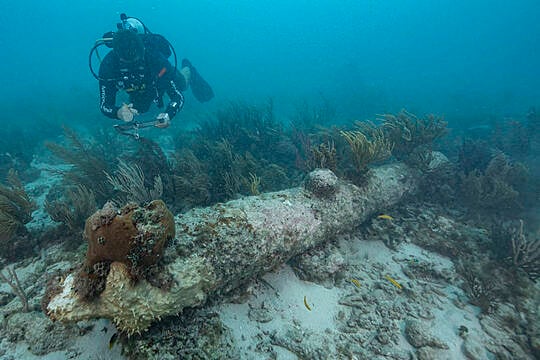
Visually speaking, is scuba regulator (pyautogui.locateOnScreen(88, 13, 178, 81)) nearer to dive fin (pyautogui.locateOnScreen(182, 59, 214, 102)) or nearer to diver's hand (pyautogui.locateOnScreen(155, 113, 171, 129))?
diver's hand (pyautogui.locateOnScreen(155, 113, 171, 129))

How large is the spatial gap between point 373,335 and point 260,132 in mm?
7391

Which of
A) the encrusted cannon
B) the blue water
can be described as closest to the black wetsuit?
the encrusted cannon

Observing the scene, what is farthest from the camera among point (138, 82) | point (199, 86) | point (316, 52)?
point (316, 52)

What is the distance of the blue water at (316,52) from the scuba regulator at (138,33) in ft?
37.1

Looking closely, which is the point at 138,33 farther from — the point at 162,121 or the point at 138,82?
the point at 162,121

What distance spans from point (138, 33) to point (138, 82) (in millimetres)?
1557

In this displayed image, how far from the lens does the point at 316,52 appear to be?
2608 inches

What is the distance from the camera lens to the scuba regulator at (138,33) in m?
7.03

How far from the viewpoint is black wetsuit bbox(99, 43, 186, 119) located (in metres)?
6.91

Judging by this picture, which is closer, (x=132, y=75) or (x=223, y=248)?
(x=223, y=248)

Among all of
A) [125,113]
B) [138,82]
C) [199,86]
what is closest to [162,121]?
[125,113]

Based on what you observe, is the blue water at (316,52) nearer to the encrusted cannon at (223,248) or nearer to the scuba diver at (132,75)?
the scuba diver at (132,75)

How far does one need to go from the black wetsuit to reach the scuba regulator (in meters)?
0.33

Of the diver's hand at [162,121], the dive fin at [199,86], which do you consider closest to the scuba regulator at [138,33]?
the diver's hand at [162,121]
